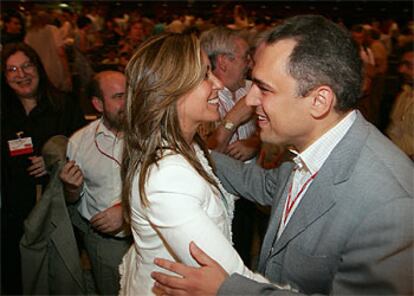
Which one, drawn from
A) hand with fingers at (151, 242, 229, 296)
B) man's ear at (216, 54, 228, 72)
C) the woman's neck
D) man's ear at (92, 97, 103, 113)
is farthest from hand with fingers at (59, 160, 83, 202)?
man's ear at (216, 54, 228, 72)

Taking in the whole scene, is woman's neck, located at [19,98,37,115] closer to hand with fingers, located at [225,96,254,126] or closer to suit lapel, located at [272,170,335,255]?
hand with fingers, located at [225,96,254,126]

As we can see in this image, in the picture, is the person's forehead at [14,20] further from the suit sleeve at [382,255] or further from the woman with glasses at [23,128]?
the suit sleeve at [382,255]

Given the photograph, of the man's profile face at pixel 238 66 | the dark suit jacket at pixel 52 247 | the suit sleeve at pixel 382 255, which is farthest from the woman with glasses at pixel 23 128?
the suit sleeve at pixel 382 255

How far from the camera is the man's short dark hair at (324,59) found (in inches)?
48.8

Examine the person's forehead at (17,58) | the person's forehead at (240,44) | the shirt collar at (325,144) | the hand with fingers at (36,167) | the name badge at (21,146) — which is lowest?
the hand with fingers at (36,167)

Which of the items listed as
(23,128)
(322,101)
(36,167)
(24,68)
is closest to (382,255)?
(322,101)

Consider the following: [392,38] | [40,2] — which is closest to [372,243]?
[40,2]

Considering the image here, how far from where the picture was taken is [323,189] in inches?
45.7

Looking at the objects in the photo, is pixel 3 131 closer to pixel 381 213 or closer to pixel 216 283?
pixel 216 283

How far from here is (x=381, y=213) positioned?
1.02m

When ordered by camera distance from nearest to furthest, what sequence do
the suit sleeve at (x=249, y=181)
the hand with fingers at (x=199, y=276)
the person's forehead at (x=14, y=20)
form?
the hand with fingers at (x=199, y=276), the suit sleeve at (x=249, y=181), the person's forehead at (x=14, y=20)

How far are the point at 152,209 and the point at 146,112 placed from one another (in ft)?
1.07

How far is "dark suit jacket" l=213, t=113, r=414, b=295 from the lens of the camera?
1.00 m

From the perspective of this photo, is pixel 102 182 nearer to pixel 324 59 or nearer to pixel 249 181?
pixel 249 181
